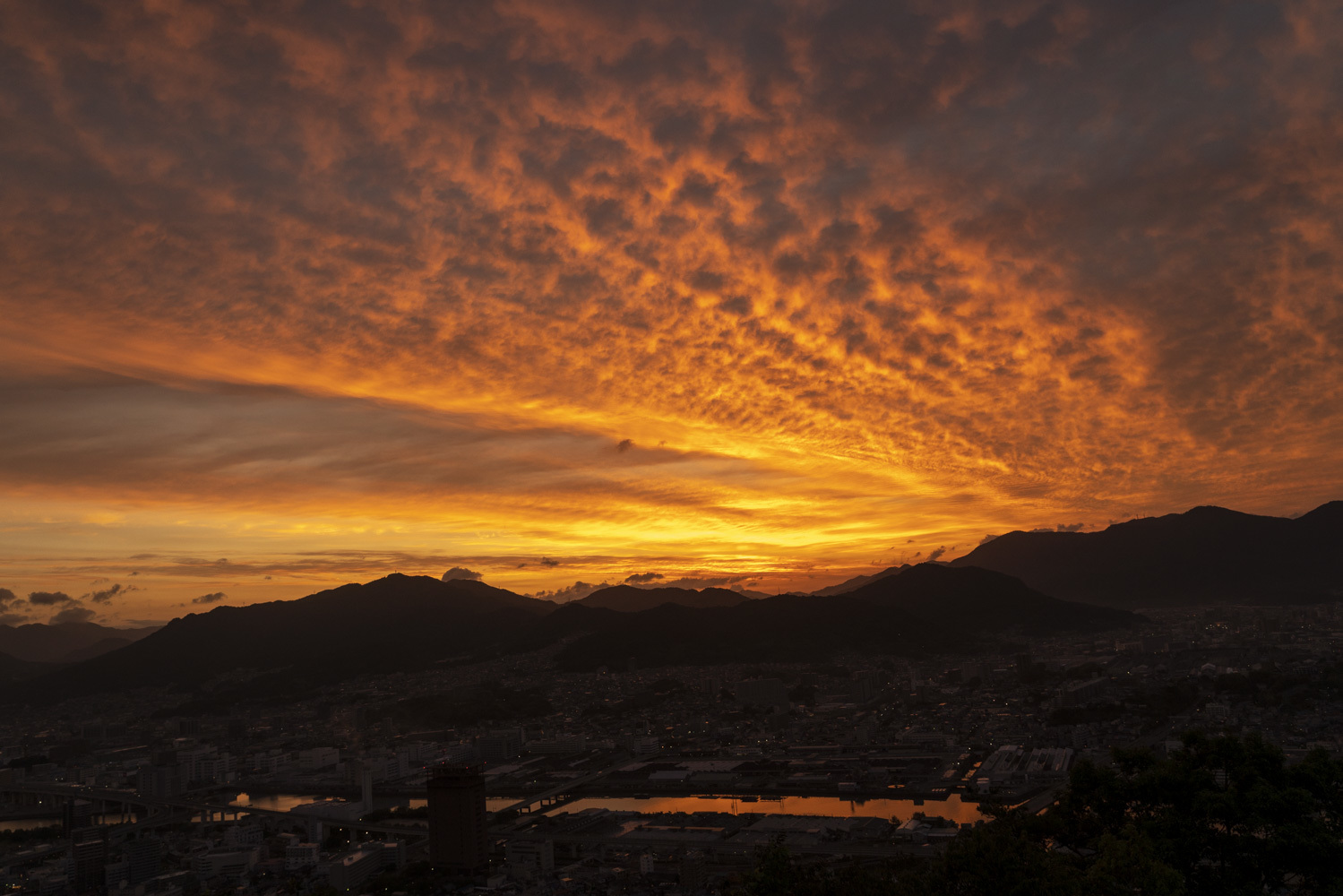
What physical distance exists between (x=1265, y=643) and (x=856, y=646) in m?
48.3

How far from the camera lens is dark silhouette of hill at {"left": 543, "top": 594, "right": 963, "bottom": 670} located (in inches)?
4599

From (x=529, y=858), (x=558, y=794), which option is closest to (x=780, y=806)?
(x=558, y=794)

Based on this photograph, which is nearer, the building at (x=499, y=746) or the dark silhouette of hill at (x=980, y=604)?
the building at (x=499, y=746)

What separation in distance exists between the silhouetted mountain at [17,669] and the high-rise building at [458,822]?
5232 inches

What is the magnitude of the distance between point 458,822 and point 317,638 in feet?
420

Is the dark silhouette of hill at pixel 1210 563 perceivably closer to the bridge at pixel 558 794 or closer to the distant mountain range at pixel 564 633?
the distant mountain range at pixel 564 633

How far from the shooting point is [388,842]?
39719mm

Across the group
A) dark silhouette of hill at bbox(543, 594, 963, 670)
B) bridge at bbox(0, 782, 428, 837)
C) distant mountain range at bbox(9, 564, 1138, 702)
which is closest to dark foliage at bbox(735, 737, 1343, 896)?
bridge at bbox(0, 782, 428, 837)

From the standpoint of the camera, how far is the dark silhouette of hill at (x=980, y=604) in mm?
129750

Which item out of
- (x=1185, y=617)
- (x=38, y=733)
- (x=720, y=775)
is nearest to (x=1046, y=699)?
(x=720, y=775)

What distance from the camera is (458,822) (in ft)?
109

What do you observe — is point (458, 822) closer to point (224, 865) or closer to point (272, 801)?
point (224, 865)

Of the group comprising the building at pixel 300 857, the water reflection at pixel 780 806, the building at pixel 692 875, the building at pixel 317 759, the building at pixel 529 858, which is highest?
the building at pixel 692 875

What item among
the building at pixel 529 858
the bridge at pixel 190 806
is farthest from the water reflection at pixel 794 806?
the building at pixel 529 858
